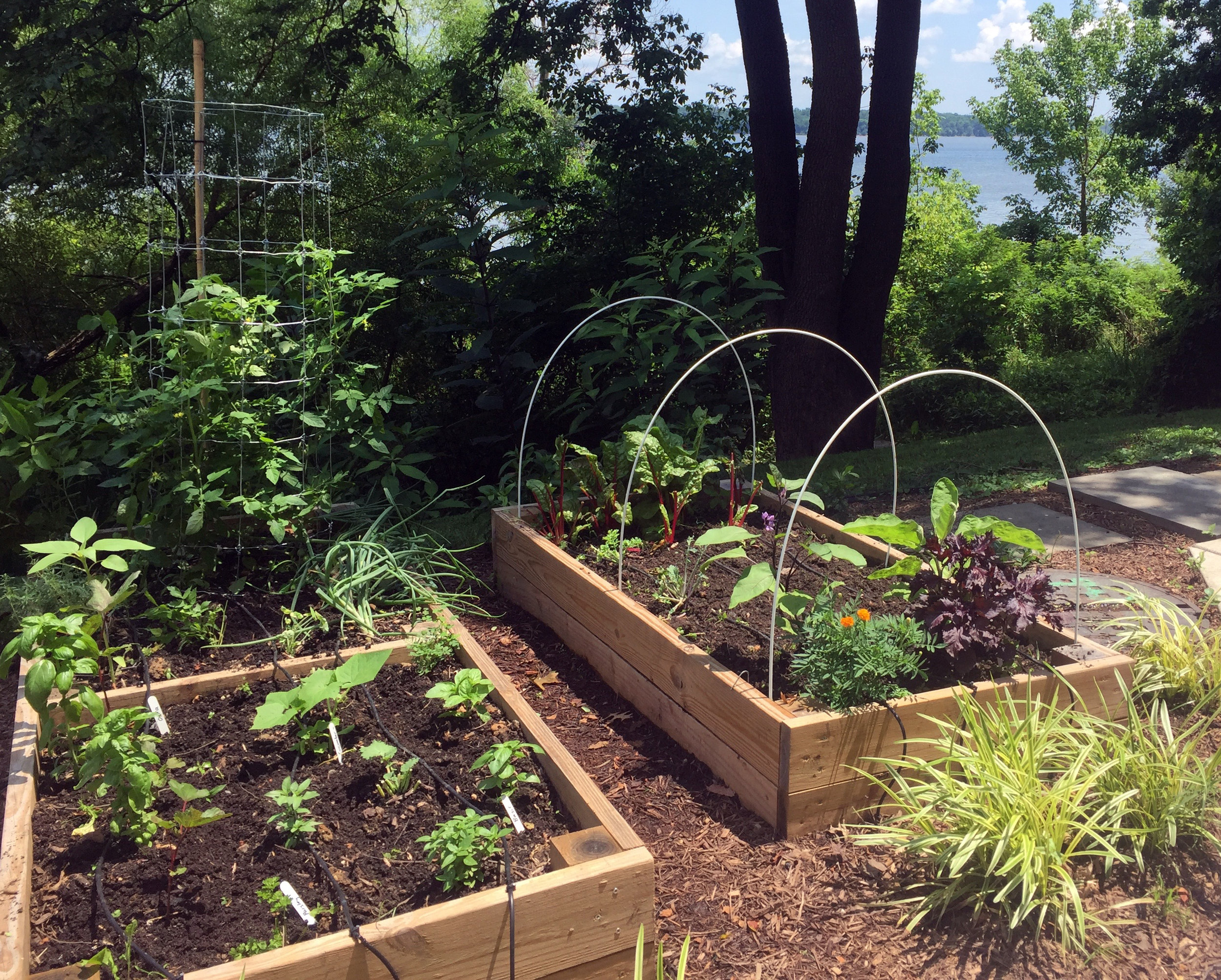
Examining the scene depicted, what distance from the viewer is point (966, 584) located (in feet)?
9.13

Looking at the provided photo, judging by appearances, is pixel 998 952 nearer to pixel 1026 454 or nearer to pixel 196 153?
pixel 196 153

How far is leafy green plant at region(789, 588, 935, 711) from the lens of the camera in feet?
8.26

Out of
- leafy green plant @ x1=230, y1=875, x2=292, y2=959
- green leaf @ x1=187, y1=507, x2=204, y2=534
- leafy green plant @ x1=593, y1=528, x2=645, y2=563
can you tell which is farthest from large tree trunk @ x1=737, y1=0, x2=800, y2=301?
leafy green plant @ x1=230, y1=875, x2=292, y2=959

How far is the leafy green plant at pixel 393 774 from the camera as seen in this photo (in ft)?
7.48

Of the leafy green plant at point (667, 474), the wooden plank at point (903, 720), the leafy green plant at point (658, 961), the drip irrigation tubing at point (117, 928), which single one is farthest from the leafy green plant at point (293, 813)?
the leafy green plant at point (667, 474)

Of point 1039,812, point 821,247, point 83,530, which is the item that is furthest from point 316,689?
point 821,247

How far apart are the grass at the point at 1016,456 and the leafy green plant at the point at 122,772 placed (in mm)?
3798

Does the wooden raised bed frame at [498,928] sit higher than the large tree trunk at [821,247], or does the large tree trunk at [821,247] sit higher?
the large tree trunk at [821,247]

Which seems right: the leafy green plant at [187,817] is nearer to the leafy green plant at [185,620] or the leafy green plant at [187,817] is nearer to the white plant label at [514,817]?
the white plant label at [514,817]

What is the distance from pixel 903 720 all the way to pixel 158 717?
211 centimetres

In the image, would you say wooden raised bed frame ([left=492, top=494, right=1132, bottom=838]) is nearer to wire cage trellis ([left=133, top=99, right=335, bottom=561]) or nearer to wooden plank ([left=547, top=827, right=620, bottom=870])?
wooden plank ([left=547, top=827, right=620, bottom=870])

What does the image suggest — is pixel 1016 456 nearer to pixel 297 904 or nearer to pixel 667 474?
pixel 667 474

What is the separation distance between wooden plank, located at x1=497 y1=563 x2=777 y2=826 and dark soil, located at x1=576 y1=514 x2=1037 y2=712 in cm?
23

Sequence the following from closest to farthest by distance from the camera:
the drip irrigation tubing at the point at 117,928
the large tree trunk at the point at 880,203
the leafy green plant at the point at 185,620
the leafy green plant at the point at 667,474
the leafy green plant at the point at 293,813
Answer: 1. the drip irrigation tubing at the point at 117,928
2. the leafy green plant at the point at 293,813
3. the leafy green plant at the point at 185,620
4. the leafy green plant at the point at 667,474
5. the large tree trunk at the point at 880,203
